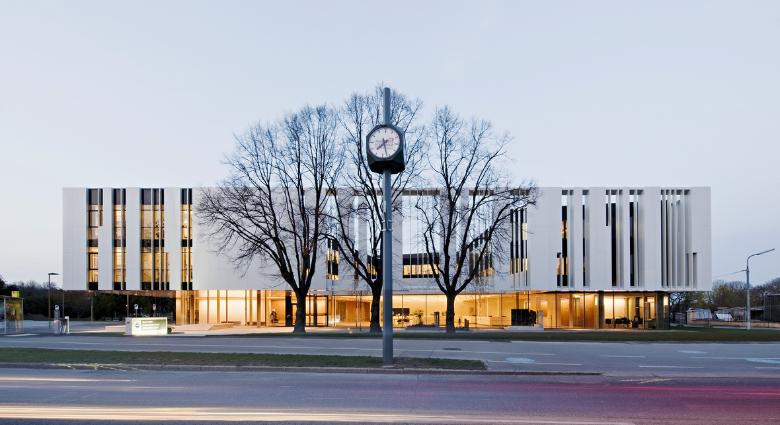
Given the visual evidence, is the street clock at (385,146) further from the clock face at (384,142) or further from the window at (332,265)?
the window at (332,265)

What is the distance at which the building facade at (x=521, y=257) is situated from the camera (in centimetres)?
5541

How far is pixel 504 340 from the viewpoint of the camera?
32.2 m

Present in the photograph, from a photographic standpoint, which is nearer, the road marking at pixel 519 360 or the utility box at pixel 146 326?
the road marking at pixel 519 360

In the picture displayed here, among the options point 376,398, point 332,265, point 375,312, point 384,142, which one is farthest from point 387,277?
point 332,265

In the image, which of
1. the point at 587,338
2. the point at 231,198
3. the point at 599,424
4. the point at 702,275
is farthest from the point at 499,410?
the point at 702,275

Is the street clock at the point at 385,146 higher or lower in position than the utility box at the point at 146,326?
higher

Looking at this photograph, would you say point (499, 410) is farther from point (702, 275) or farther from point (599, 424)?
point (702, 275)

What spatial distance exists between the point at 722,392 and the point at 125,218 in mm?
51336

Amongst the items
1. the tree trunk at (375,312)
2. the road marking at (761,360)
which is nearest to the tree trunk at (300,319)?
the tree trunk at (375,312)

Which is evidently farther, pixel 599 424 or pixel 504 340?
pixel 504 340

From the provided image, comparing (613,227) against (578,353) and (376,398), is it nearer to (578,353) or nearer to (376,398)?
(578,353)

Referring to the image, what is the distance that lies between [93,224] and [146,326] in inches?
876

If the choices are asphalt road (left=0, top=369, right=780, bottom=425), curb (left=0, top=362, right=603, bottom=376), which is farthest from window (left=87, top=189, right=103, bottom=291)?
asphalt road (left=0, top=369, right=780, bottom=425)

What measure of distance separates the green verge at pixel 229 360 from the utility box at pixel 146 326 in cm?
1555
